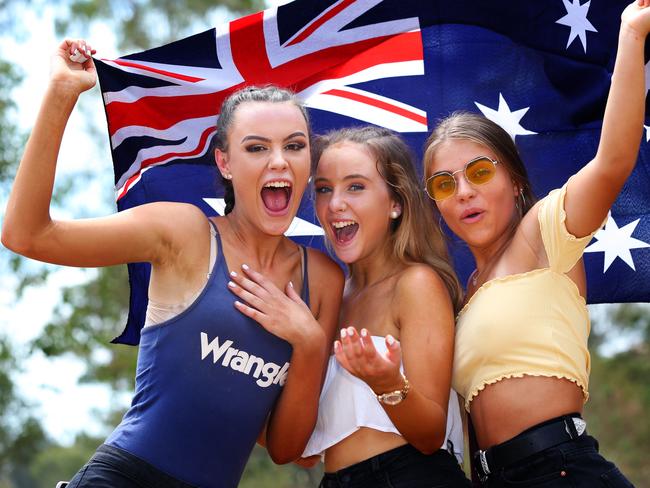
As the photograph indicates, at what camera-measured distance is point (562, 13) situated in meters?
5.24

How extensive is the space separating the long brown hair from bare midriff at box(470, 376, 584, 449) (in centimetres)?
60

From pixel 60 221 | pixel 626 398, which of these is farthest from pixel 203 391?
pixel 626 398

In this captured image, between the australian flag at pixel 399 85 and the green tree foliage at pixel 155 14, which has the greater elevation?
the green tree foliage at pixel 155 14

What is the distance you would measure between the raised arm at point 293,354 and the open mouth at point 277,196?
1.19 feet

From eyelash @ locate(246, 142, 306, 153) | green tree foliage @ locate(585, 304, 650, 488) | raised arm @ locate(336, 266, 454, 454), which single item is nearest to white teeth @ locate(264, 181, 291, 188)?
eyelash @ locate(246, 142, 306, 153)

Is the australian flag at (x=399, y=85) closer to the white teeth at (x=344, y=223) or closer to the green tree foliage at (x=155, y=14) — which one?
the white teeth at (x=344, y=223)

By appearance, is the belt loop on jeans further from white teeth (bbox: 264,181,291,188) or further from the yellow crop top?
white teeth (bbox: 264,181,291,188)

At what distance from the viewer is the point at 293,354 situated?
4102 millimetres

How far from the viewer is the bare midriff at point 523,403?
3943mm

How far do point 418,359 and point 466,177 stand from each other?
947mm

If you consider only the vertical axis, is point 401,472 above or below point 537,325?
below

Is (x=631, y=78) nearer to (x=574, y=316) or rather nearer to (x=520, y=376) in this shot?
(x=574, y=316)

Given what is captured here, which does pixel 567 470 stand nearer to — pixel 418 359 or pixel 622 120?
pixel 418 359

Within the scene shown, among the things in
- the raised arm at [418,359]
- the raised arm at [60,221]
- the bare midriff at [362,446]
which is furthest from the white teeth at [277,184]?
the bare midriff at [362,446]
